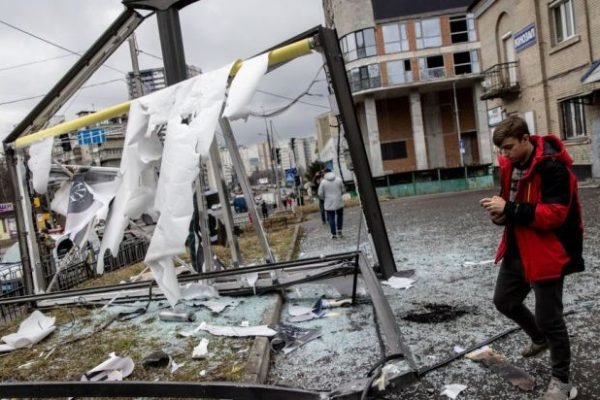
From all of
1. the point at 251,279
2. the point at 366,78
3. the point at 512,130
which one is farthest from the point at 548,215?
the point at 366,78

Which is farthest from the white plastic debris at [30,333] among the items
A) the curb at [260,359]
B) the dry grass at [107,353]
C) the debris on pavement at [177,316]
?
the curb at [260,359]

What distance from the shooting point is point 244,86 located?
13.3 feet

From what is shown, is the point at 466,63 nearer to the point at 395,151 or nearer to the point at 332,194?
the point at 395,151

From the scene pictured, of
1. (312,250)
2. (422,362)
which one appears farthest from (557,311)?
(312,250)

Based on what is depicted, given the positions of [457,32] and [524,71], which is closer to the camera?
[524,71]

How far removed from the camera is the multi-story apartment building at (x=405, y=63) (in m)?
40.4

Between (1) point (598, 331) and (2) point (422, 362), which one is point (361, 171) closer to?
(2) point (422, 362)

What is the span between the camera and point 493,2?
900 inches

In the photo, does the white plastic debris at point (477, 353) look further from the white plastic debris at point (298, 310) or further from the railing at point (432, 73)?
the railing at point (432, 73)

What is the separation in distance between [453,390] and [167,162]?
277 cm

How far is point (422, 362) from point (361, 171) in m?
2.01

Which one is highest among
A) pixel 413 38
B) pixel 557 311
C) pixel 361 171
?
pixel 413 38

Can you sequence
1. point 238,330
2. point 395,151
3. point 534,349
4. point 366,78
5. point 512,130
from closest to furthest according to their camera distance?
point 512,130, point 534,349, point 238,330, point 366,78, point 395,151

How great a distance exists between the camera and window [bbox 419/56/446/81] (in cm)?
4097
